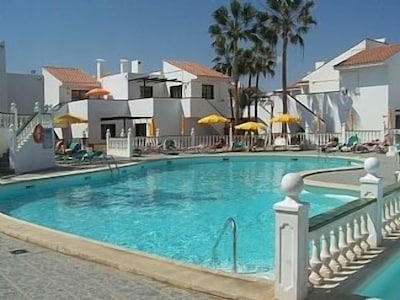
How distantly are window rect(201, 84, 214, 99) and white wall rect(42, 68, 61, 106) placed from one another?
484 inches

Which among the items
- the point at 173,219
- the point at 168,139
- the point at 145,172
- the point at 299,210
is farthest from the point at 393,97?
the point at 299,210

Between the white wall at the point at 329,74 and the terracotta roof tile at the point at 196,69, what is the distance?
9954mm

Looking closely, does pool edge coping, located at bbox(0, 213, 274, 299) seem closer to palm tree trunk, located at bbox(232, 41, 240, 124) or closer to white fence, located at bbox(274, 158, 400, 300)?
white fence, located at bbox(274, 158, 400, 300)

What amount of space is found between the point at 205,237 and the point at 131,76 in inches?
1241

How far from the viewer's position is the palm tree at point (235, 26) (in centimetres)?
3609

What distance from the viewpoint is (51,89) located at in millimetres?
41719

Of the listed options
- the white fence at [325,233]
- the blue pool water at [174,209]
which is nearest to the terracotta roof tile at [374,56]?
the blue pool water at [174,209]

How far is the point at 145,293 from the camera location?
4652 millimetres

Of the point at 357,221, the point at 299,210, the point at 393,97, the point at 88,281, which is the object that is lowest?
the point at 88,281

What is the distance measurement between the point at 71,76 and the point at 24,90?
6.89m

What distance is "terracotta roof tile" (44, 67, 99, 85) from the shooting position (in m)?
41.6

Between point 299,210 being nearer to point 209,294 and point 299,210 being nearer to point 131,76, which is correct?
point 209,294

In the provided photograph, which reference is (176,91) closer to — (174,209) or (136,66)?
(136,66)

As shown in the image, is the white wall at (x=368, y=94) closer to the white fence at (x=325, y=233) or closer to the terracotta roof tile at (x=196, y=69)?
the terracotta roof tile at (x=196, y=69)
